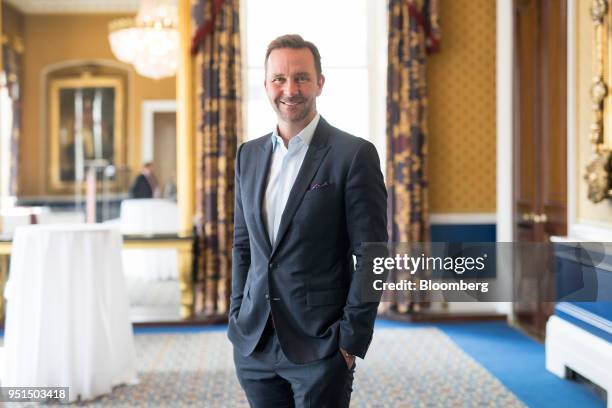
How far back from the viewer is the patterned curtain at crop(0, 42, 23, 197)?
20.2ft

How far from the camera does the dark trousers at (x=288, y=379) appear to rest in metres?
1.75

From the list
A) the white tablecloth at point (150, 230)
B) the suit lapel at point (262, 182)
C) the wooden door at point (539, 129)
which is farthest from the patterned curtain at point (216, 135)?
the suit lapel at point (262, 182)

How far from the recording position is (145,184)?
615cm

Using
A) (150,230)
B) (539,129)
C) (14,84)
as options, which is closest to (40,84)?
(14,84)

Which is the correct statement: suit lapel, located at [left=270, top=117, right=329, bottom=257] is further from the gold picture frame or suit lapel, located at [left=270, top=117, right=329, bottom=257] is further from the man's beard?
the gold picture frame

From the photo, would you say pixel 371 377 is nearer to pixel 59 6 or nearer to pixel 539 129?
pixel 539 129

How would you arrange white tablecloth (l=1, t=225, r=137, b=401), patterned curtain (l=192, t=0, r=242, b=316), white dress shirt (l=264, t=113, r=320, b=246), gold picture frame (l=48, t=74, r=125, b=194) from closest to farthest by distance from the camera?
white dress shirt (l=264, t=113, r=320, b=246) < white tablecloth (l=1, t=225, r=137, b=401) < patterned curtain (l=192, t=0, r=242, b=316) < gold picture frame (l=48, t=74, r=125, b=194)

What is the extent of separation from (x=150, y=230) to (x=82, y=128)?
1.09 m

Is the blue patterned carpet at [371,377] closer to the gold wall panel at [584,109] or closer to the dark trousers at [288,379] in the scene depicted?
the gold wall panel at [584,109]

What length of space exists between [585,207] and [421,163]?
1.86m

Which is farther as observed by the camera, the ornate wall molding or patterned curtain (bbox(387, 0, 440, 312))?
patterned curtain (bbox(387, 0, 440, 312))

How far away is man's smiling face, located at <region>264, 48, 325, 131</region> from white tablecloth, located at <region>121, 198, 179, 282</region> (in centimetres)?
457

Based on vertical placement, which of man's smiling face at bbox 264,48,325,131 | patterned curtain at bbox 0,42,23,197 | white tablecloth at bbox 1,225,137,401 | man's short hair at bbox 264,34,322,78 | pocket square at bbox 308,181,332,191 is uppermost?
patterned curtain at bbox 0,42,23,197

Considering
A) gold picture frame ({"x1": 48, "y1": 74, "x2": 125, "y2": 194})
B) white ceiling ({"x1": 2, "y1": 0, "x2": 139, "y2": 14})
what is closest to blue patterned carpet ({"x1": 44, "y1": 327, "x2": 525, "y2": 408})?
gold picture frame ({"x1": 48, "y1": 74, "x2": 125, "y2": 194})
